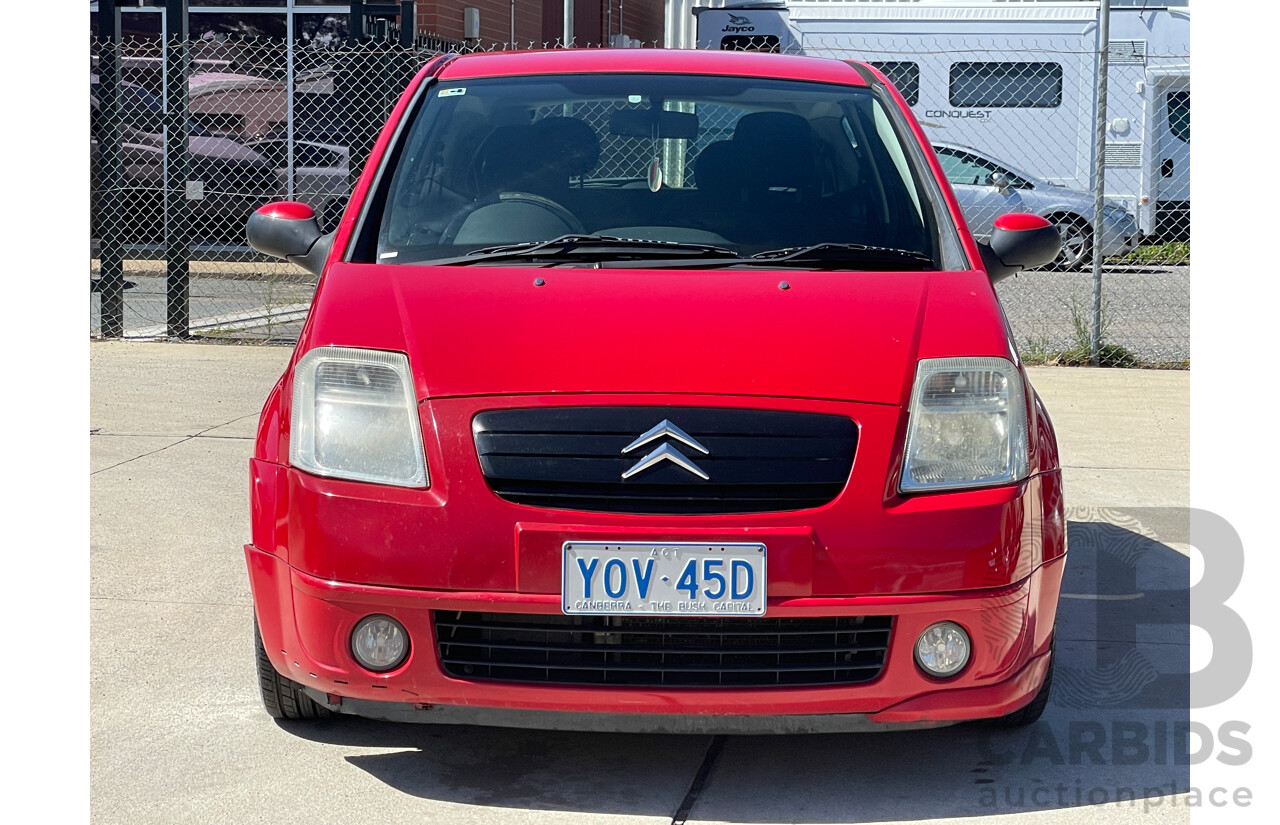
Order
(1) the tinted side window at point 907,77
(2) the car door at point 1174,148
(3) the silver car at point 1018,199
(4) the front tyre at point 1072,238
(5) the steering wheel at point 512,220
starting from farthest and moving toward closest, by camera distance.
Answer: (1) the tinted side window at point 907,77, (2) the car door at point 1174,148, (3) the silver car at point 1018,199, (4) the front tyre at point 1072,238, (5) the steering wheel at point 512,220

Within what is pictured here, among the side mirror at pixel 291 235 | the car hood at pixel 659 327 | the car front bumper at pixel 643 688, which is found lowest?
the car front bumper at pixel 643 688

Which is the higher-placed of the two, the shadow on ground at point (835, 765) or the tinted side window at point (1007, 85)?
the tinted side window at point (1007, 85)

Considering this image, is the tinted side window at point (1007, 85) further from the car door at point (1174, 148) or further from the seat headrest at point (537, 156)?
the seat headrest at point (537, 156)

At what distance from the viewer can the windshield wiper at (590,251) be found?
3715mm

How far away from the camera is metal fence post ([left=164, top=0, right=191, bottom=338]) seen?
10.1m

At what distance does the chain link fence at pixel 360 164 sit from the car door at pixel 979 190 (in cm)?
2

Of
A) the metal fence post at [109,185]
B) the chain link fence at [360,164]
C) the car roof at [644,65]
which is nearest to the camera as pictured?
the car roof at [644,65]

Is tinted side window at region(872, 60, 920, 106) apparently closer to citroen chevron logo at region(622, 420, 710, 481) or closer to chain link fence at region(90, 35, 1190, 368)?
chain link fence at region(90, 35, 1190, 368)

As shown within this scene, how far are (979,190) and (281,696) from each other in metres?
13.7

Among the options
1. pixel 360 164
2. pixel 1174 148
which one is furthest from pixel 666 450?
pixel 1174 148

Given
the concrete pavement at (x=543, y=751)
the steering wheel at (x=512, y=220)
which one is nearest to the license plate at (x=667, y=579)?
the concrete pavement at (x=543, y=751)

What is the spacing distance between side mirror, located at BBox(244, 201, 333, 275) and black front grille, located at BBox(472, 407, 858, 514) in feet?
4.78

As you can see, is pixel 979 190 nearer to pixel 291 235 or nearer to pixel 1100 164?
pixel 1100 164

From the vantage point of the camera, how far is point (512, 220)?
3.95 metres
